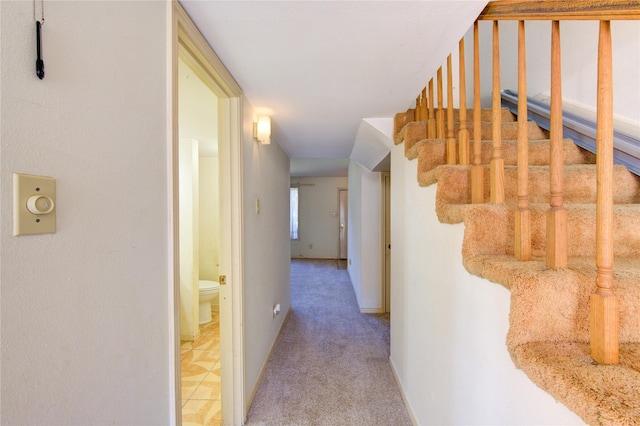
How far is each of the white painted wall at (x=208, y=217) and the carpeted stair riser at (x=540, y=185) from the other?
292 cm

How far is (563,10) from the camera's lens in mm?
792

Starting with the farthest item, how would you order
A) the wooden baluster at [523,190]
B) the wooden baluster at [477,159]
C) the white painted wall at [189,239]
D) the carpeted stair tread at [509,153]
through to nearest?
the white painted wall at [189,239], the carpeted stair tread at [509,153], the wooden baluster at [477,159], the wooden baluster at [523,190]

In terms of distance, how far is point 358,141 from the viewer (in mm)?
2895

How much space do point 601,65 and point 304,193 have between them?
7018mm

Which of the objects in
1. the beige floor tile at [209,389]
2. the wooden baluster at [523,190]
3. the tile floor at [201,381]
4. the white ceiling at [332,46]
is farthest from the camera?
the beige floor tile at [209,389]

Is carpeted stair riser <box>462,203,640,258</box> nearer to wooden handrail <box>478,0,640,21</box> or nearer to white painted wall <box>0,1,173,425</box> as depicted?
wooden handrail <box>478,0,640,21</box>

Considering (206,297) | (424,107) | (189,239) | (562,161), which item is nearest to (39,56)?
(562,161)

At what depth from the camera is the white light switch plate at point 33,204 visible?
1.60 ft

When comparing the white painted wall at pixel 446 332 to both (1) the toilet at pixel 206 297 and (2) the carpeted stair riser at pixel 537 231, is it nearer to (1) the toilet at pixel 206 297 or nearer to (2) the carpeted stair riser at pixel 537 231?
(2) the carpeted stair riser at pixel 537 231

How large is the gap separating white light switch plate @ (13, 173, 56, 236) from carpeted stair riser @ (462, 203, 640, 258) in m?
1.19

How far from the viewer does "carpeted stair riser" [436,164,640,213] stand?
1265 mm

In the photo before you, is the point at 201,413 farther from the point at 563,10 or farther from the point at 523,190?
the point at 563,10

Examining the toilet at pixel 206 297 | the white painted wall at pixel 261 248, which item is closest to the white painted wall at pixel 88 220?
the white painted wall at pixel 261 248

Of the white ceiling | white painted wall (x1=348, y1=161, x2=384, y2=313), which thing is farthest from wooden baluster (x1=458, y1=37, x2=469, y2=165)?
white painted wall (x1=348, y1=161, x2=384, y2=313)
